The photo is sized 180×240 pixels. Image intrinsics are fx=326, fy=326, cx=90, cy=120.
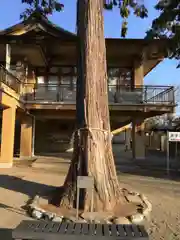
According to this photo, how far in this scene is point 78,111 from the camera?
796 cm

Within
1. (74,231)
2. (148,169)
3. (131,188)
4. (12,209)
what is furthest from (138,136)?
(74,231)

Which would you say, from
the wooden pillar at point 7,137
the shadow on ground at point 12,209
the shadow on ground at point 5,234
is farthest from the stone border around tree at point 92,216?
the wooden pillar at point 7,137

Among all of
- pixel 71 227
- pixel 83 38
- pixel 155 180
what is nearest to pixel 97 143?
pixel 83 38

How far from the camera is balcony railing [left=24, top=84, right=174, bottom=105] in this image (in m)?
19.3

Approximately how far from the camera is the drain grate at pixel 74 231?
3.72m

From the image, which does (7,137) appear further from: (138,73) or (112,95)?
(138,73)

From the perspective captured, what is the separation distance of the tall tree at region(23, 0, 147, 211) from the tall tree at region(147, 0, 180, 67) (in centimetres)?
624

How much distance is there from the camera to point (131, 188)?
1002 cm

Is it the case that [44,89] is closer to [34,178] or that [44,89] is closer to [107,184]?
[34,178]

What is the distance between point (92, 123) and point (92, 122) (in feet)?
0.08

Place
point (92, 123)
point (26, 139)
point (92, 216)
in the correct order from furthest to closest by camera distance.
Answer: point (26, 139) < point (92, 123) < point (92, 216)

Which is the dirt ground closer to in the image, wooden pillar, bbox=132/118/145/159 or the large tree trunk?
the large tree trunk

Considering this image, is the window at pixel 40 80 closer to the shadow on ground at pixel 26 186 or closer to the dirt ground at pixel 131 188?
the dirt ground at pixel 131 188

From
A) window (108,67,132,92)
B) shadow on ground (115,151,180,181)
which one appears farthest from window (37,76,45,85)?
shadow on ground (115,151,180,181)
